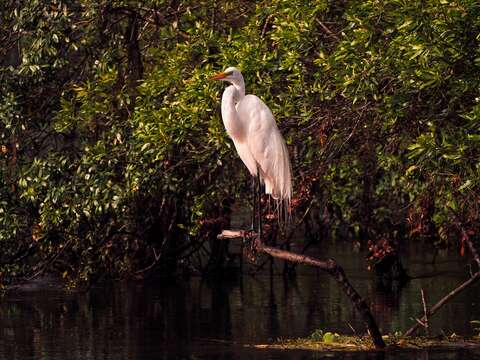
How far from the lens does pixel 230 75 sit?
10.9 meters

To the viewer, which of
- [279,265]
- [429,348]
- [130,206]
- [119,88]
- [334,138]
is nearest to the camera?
[429,348]

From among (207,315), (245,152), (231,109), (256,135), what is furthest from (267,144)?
(207,315)

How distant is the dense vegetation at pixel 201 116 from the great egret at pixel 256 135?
0.79ft

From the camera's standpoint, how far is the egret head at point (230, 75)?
10.9 meters

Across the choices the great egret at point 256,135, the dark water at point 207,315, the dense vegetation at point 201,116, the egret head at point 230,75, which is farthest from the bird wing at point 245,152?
the dark water at point 207,315

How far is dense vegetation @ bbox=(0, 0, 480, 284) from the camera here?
10094mm

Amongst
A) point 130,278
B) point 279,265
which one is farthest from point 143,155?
point 279,265

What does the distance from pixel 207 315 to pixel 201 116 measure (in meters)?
2.68

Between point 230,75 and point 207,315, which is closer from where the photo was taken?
point 230,75

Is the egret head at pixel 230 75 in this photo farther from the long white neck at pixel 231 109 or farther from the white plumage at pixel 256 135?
the long white neck at pixel 231 109

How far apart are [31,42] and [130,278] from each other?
4047 mm

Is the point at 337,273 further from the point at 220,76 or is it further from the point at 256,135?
the point at 220,76

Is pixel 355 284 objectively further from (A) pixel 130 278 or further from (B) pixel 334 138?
(B) pixel 334 138

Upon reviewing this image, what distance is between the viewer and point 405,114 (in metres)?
10.4
